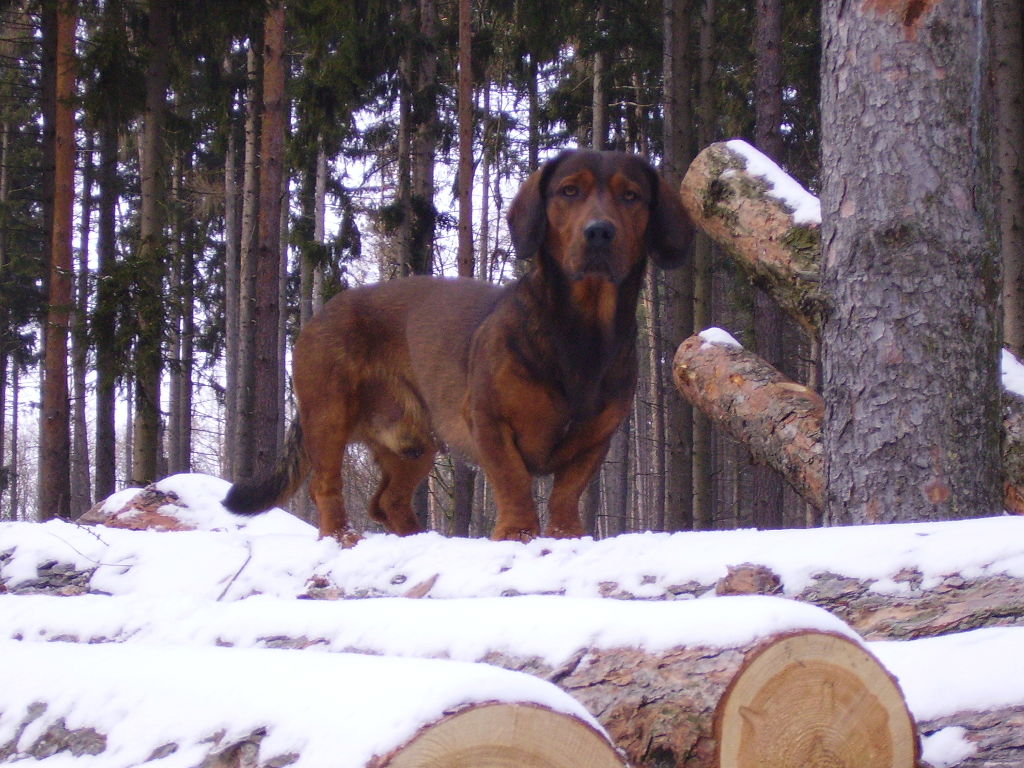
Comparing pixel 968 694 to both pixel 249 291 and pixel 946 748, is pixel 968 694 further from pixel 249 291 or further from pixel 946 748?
pixel 249 291

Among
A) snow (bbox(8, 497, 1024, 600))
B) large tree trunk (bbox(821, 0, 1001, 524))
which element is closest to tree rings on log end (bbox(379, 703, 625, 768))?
snow (bbox(8, 497, 1024, 600))

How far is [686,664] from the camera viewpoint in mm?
2113

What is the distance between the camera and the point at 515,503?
4797 millimetres

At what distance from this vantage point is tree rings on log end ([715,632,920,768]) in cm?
195

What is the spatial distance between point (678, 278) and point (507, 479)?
34.5ft

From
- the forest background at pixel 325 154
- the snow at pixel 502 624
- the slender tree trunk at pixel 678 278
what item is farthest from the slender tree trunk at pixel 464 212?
the snow at pixel 502 624

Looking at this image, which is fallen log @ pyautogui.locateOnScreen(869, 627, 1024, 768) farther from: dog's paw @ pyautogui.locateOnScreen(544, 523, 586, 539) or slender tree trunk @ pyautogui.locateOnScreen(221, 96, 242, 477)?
slender tree trunk @ pyautogui.locateOnScreen(221, 96, 242, 477)

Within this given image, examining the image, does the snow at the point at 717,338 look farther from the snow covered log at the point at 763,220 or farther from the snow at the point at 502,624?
the snow at the point at 502,624

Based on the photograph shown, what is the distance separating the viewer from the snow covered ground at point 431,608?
2092 millimetres

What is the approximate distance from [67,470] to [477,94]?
12272 millimetres

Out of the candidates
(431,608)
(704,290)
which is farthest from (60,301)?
(431,608)

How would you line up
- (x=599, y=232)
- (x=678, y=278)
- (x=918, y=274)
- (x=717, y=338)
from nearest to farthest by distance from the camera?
(x=918, y=274)
(x=599, y=232)
(x=717, y=338)
(x=678, y=278)

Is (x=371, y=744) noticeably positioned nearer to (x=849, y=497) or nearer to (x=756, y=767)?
(x=756, y=767)

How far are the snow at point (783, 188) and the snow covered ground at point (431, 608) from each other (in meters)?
3.02
